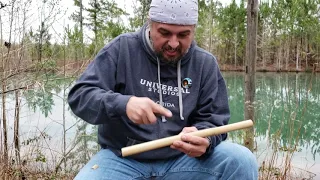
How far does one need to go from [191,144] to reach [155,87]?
39 cm

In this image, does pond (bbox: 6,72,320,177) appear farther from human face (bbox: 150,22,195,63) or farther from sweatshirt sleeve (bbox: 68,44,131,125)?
human face (bbox: 150,22,195,63)

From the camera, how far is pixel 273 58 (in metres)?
27.6

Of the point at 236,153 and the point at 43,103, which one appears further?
the point at 43,103

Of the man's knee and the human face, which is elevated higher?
the human face

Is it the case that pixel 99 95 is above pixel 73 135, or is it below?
above

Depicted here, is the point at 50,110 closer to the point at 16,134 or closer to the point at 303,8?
the point at 16,134

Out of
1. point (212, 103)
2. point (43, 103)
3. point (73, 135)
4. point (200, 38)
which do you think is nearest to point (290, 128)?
point (212, 103)

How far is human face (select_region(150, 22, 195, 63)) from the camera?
5.27 ft

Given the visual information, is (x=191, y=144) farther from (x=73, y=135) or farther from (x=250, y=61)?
(x=73, y=135)

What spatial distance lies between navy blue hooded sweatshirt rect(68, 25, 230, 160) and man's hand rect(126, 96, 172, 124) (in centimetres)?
28

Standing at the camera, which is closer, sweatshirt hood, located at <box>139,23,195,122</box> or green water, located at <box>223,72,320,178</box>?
sweatshirt hood, located at <box>139,23,195,122</box>

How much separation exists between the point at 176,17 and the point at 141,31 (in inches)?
10.5

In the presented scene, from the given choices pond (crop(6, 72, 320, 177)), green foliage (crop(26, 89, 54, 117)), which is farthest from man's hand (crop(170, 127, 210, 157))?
green foliage (crop(26, 89, 54, 117))

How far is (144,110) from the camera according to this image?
50.6 inches
